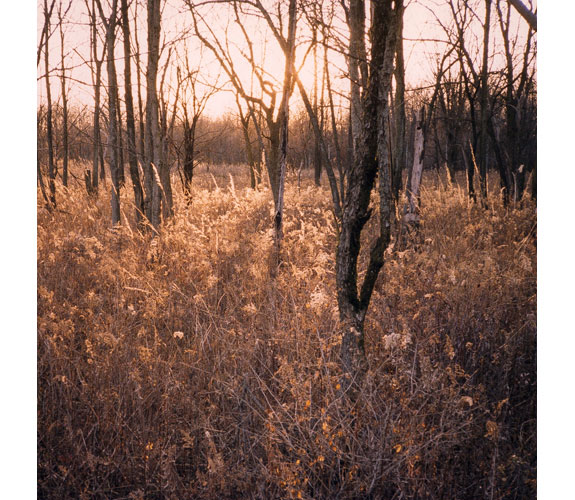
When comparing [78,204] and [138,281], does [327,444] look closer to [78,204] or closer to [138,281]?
[138,281]

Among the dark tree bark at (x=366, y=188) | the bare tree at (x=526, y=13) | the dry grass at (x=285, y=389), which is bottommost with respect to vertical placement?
the dry grass at (x=285, y=389)

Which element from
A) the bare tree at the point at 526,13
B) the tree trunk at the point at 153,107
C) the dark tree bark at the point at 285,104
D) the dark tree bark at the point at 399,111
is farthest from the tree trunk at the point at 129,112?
the bare tree at the point at 526,13

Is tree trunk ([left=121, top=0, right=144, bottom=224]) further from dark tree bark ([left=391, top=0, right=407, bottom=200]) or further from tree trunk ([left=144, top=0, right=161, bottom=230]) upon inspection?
dark tree bark ([left=391, top=0, right=407, bottom=200])

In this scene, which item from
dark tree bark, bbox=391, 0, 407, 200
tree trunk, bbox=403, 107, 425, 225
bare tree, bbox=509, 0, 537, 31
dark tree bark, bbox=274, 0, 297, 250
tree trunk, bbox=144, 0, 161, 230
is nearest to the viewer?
bare tree, bbox=509, 0, 537, 31

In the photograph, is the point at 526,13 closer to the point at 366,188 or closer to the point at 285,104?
the point at 366,188

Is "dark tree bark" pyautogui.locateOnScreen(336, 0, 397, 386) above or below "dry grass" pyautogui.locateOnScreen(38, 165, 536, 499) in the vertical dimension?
above

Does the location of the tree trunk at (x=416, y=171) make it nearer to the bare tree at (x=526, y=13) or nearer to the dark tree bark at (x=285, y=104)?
the dark tree bark at (x=285, y=104)

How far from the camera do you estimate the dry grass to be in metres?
1.42

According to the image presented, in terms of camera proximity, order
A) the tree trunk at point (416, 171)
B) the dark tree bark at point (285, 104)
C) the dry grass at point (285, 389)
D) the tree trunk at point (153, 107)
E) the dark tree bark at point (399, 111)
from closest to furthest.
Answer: the dry grass at point (285, 389) < the dark tree bark at point (285, 104) < the tree trunk at point (153, 107) < the tree trunk at point (416, 171) < the dark tree bark at point (399, 111)

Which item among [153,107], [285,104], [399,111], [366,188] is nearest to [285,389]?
[366,188]

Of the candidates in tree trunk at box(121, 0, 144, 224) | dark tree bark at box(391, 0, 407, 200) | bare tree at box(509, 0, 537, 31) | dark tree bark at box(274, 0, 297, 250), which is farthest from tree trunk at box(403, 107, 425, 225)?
tree trunk at box(121, 0, 144, 224)

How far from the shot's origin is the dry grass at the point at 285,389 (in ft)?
4.67
